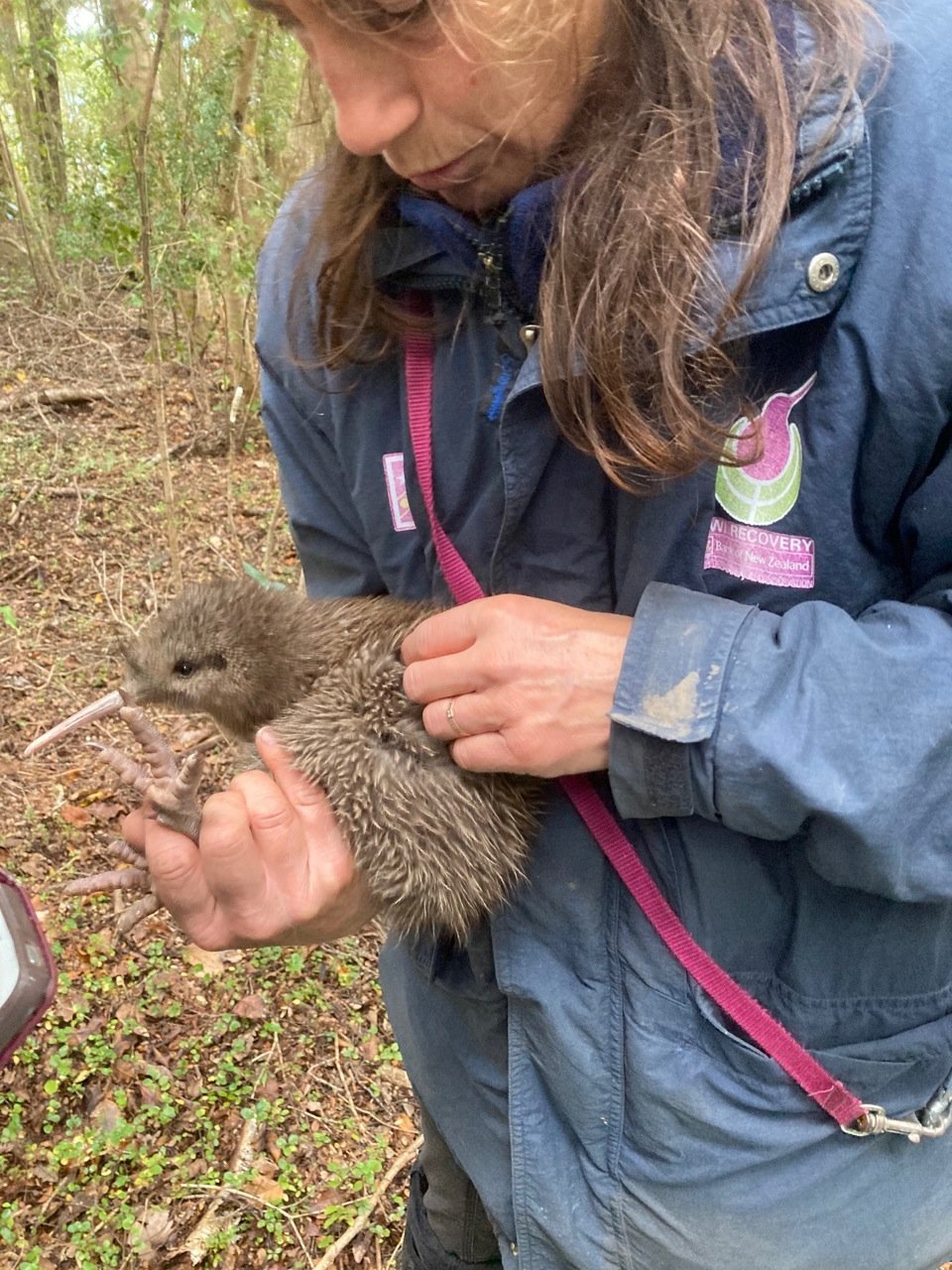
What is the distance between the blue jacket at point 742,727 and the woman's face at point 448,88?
0.12 m

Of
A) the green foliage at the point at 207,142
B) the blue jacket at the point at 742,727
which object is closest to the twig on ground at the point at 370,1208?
the blue jacket at the point at 742,727

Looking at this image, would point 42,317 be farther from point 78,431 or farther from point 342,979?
point 342,979

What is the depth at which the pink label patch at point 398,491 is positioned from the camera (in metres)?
→ 1.77

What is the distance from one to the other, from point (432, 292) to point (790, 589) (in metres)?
0.80

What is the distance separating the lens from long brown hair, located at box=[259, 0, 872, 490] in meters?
1.25

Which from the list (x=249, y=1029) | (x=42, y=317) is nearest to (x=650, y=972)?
(x=249, y=1029)

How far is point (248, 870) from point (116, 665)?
3901mm

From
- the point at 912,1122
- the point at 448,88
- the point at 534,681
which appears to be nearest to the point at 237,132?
the point at 448,88

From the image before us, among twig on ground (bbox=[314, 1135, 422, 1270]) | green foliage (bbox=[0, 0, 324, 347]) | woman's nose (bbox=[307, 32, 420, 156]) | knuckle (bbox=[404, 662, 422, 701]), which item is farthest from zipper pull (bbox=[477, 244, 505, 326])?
green foliage (bbox=[0, 0, 324, 347])

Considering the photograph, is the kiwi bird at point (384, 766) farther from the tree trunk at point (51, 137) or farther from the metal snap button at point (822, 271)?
the tree trunk at point (51, 137)

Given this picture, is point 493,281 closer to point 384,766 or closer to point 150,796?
point 384,766

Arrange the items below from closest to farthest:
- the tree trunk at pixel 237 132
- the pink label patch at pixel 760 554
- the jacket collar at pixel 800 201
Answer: the jacket collar at pixel 800 201 → the pink label patch at pixel 760 554 → the tree trunk at pixel 237 132

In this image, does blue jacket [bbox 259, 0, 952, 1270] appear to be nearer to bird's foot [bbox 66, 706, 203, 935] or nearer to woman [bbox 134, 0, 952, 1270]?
woman [bbox 134, 0, 952, 1270]

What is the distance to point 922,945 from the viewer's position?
1.54 metres
